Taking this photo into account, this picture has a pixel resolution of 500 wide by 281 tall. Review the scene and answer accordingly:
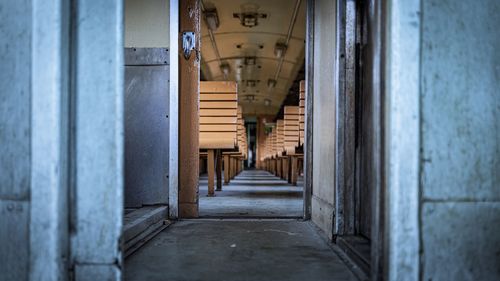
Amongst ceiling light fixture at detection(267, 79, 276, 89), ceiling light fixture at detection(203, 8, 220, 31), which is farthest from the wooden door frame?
ceiling light fixture at detection(267, 79, 276, 89)

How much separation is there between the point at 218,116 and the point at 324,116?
3.45m

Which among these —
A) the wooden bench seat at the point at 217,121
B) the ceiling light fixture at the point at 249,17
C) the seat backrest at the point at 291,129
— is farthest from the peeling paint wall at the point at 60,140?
the seat backrest at the point at 291,129

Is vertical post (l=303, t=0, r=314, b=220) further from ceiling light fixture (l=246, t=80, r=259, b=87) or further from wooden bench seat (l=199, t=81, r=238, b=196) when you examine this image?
ceiling light fixture (l=246, t=80, r=259, b=87)

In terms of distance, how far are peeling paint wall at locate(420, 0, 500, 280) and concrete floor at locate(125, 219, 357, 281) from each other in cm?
52

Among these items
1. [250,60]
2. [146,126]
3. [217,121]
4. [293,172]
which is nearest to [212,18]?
[217,121]

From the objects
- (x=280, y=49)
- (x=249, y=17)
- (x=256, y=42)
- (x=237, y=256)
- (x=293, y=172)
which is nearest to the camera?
(x=237, y=256)

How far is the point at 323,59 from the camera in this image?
3.32 m

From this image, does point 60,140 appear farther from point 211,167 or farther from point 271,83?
point 271,83

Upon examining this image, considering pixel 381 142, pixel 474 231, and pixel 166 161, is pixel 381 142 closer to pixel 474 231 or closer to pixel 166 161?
pixel 474 231

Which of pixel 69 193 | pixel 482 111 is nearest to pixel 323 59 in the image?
pixel 482 111

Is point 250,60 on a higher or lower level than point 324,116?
higher

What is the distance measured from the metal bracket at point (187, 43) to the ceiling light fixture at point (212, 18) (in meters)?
3.91

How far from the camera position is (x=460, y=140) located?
1.58 m

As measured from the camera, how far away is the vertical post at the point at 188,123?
150 inches
